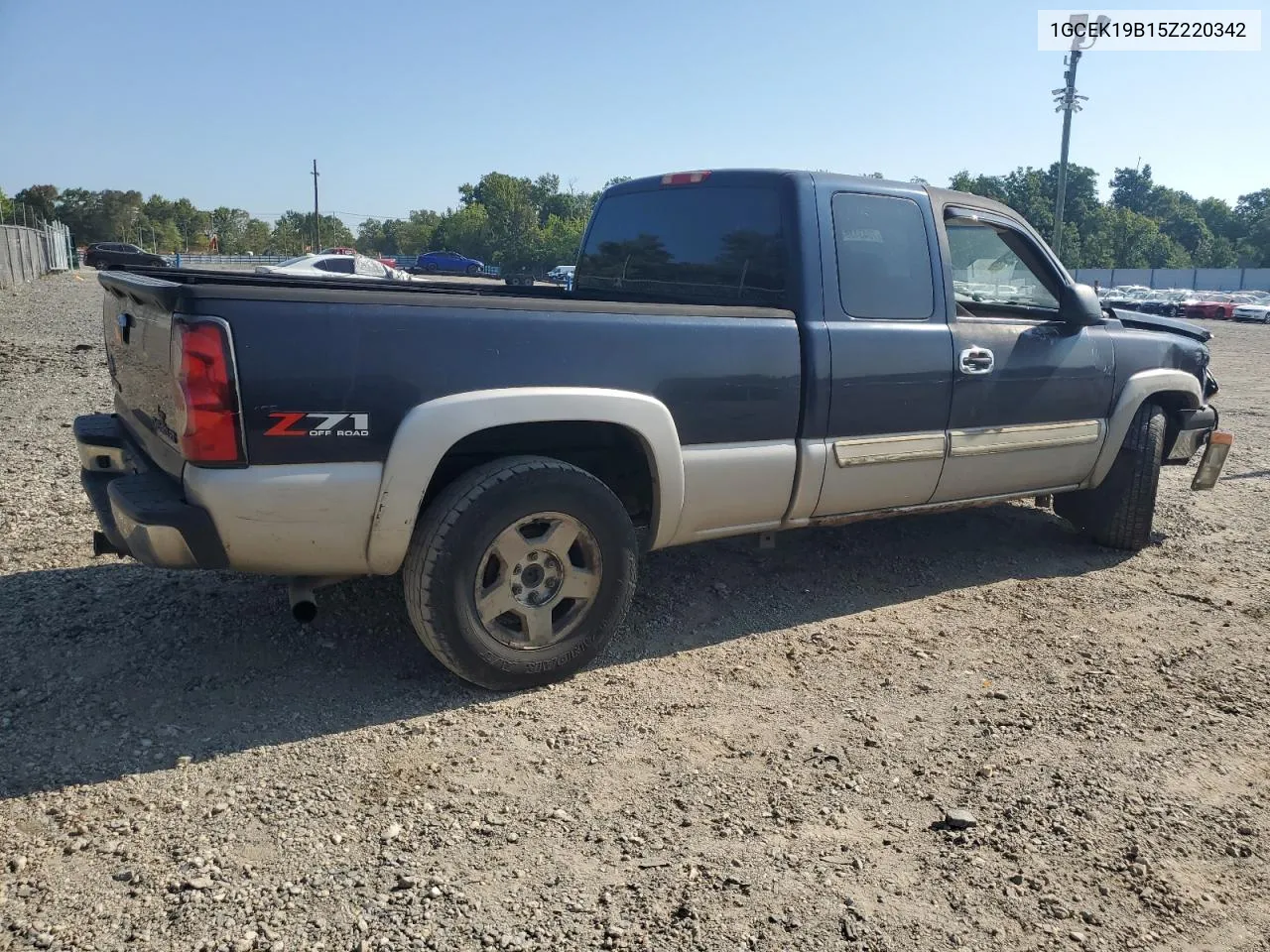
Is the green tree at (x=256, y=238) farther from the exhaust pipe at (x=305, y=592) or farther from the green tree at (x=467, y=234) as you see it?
the exhaust pipe at (x=305, y=592)

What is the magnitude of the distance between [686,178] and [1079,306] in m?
2.15

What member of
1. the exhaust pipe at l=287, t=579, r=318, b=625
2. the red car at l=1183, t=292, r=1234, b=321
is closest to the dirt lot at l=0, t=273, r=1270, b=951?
the exhaust pipe at l=287, t=579, r=318, b=625

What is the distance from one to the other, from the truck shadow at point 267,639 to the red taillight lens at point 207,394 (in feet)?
3.20

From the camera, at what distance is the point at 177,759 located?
313 cm

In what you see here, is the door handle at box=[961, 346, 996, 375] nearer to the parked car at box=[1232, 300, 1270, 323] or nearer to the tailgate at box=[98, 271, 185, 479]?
the tailgate at box=[98, 271, 185, 479]

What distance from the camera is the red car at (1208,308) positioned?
149ft

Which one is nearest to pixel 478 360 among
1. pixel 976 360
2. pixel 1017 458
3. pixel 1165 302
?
pixel 976 360

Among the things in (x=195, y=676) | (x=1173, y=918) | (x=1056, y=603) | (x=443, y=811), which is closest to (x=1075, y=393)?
(x=1056, y=603)

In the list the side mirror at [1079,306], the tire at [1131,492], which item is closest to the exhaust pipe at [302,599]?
the side mirror at [1079,306]

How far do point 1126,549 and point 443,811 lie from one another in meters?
4.56

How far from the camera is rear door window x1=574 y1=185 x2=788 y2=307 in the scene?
4.43 m

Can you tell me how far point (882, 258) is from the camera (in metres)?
4.54

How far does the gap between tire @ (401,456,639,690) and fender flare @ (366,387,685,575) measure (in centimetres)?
12

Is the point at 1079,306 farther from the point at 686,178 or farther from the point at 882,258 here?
the point at 686,178
